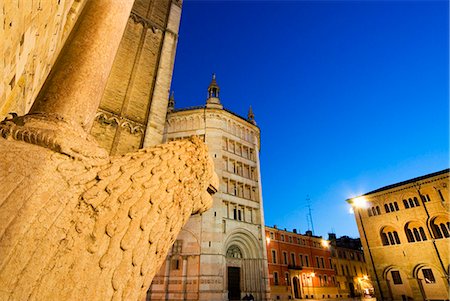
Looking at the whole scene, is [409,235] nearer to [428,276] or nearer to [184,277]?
[428,276]

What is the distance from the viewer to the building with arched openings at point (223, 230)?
18578 millimetres

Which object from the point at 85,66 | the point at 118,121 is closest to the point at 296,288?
the point at 118,121

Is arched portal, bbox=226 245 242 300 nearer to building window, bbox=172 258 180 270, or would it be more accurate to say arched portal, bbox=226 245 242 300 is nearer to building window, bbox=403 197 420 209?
building window, bbox=172 258 180 270

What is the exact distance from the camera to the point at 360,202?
86.7ft

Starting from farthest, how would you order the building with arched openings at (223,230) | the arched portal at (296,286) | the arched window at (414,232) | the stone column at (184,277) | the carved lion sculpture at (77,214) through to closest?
1. the arched portal at (296,286)
2. the arched window at (414,232)
3. the building with arched openings at (223,230)
4. the stone column at (184,277)
5. the carved lion sculpture at (77,214)

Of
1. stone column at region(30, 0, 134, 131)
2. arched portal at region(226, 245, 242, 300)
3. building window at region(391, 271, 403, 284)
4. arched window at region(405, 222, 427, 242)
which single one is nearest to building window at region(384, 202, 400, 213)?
arched window at region(405, 222, 427, 242)

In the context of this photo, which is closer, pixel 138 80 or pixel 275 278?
pixel 138 80

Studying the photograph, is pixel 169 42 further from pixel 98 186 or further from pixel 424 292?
pixel 424 292

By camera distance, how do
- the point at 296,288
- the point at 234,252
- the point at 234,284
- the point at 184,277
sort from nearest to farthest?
the point at 184,277, the point at 234,284, the point at 234,252, the point at 296,288

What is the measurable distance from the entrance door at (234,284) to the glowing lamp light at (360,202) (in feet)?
50.1

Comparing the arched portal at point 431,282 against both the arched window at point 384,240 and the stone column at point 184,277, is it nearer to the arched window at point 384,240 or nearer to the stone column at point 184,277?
the arched window at point 384,240

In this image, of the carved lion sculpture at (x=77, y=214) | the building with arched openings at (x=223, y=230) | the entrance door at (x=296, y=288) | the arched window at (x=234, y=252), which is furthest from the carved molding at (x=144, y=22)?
the entrance door at (x=296, y=288)

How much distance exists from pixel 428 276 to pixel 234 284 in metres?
16.7

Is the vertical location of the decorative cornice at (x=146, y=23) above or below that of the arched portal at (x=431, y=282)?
above
